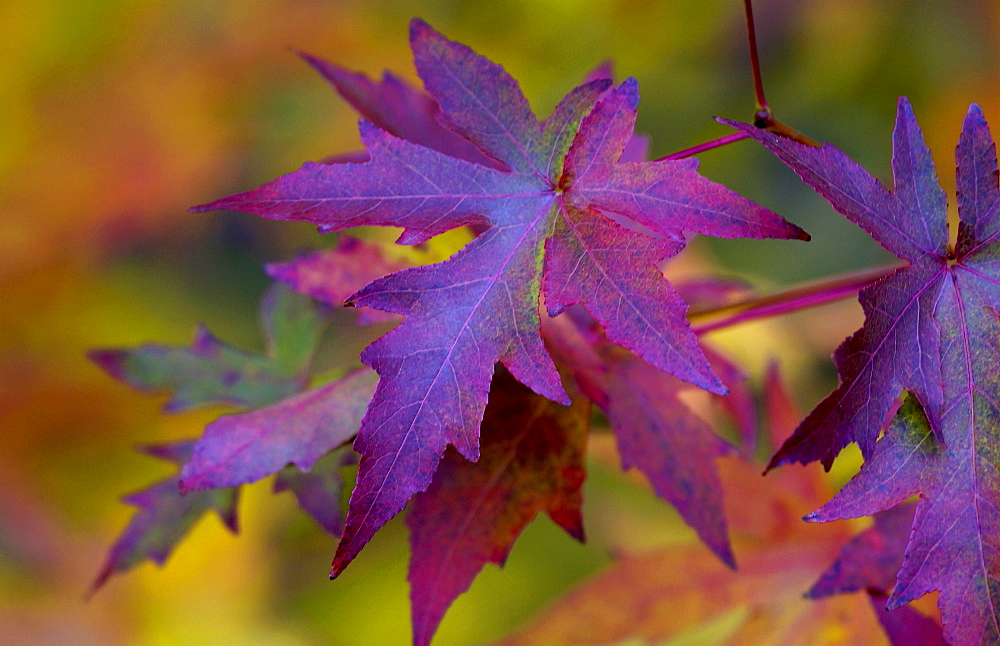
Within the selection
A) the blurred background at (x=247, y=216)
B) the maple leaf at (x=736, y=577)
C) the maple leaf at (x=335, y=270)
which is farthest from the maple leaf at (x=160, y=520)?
the blurred background at (x=247, y=216)

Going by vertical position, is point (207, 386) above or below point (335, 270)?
below

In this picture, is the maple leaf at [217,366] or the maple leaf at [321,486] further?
the maple leaf at [217,366]

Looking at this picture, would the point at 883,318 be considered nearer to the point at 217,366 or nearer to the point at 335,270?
the point at 335,270

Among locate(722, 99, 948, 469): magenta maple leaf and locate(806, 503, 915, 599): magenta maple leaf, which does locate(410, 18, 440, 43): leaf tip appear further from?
locate(806, 503, 915, 599): magenta maple leaf

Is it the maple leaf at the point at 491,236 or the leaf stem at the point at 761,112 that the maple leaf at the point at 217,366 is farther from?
the leaf stem at the point at 761,112

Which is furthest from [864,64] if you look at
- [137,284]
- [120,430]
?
[120,430]

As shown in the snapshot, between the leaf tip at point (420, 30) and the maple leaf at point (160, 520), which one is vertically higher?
the leaf tip at point (420, 30)

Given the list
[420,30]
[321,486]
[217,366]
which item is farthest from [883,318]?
[217,366]

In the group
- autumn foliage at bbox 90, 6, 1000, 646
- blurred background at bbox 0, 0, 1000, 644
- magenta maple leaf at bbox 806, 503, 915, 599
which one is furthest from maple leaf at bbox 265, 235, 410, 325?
blurred background at bbox 0, 0, 1000, 644
